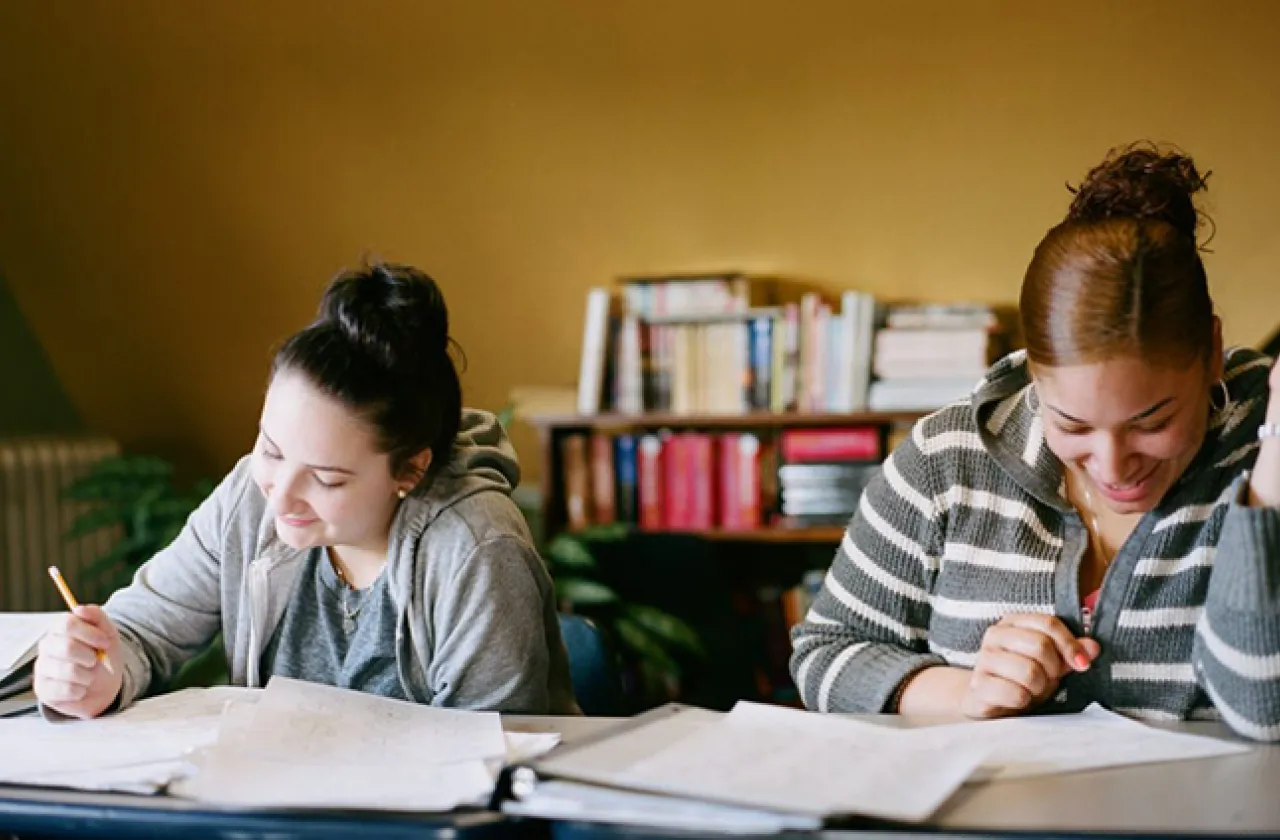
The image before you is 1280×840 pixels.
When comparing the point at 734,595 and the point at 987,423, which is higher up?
the point at 987,423

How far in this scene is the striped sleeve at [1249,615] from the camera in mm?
1232

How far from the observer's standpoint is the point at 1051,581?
56.7 inches

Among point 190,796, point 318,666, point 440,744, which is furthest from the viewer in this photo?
point 318,666

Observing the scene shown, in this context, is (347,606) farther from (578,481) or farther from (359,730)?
(578,481)

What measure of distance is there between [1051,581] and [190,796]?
0.86m

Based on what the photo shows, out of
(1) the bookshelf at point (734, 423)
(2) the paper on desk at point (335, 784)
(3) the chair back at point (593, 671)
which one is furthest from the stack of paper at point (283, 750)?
(1) the bookshelf at point (734, 423)

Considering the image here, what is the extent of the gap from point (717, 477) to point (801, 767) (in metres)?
2.59

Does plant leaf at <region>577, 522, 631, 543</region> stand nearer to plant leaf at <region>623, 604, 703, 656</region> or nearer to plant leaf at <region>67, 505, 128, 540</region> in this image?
plant leaf at <region>623, 604, 703, 656</region>

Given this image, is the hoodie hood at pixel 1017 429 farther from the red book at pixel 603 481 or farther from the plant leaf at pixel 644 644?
the red book at pixel 603 481

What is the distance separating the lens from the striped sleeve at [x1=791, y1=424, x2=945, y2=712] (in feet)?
4.92

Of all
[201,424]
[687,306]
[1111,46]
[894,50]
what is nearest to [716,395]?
[687,306]

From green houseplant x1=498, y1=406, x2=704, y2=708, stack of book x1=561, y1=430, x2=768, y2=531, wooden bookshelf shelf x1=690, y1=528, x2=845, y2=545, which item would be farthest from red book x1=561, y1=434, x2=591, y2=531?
wooden bookshelf shelf x1=690, y1=528, x2=845, y2=545

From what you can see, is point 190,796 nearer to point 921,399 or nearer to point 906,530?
point 906,530

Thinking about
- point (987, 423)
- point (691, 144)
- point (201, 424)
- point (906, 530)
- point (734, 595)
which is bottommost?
point (734, 595)
